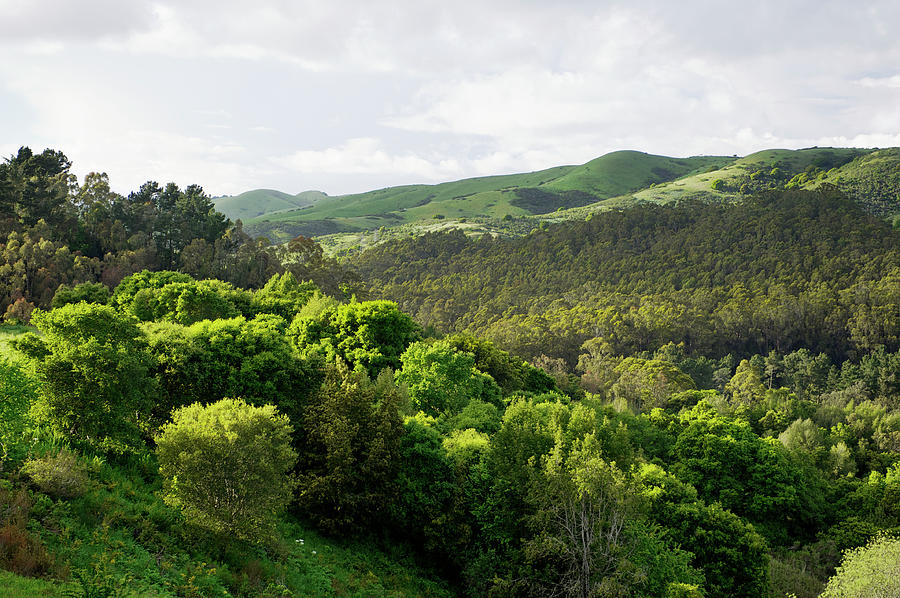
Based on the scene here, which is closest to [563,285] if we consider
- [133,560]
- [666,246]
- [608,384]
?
[666,246]

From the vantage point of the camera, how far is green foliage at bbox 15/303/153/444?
837 inches

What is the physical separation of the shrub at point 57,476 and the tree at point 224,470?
245cm

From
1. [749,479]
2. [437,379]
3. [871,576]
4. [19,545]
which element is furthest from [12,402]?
[749,479]

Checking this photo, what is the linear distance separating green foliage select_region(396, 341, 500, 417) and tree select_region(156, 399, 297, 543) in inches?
755

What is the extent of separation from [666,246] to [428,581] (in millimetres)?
184807

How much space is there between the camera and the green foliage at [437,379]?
129 ft

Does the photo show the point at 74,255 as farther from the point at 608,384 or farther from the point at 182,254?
the point at 608,384

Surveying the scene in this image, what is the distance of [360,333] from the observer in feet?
146

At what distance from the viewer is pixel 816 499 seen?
47.5 m

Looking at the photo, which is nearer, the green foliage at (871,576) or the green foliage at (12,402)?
the green foliage at (12,402)

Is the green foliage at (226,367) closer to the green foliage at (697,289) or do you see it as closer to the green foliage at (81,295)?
the green foliage at (81,295)

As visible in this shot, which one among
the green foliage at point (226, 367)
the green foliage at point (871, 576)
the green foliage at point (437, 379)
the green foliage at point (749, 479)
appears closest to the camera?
the green foliage at point (871, 576)

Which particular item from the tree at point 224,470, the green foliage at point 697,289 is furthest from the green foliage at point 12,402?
the green foliage at point 697,289

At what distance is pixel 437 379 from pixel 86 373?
22.4 metres
